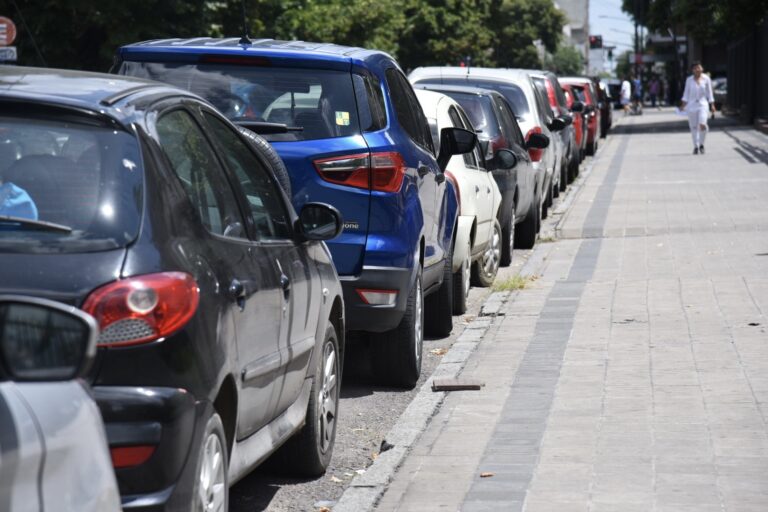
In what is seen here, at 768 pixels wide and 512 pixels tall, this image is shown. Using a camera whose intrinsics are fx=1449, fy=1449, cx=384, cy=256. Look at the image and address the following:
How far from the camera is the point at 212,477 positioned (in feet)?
14.2

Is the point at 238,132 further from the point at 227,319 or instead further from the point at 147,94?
the point at 227,319

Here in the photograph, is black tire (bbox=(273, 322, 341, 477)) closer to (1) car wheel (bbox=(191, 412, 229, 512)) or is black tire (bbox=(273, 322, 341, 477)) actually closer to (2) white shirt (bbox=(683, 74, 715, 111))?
(1) car wheel (bbox=(191, 412, 229, 512))

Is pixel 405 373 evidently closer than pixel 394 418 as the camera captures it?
No

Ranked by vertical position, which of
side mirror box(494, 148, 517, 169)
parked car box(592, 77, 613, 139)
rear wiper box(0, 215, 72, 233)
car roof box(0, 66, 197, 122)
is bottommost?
parked car box(592, 77, 613, 139)

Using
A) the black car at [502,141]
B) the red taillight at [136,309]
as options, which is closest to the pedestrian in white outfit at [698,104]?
the black car at [502,141]

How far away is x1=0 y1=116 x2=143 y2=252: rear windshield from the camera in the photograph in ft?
13.0

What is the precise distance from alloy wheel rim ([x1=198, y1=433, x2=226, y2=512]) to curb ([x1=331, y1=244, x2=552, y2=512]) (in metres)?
1.20

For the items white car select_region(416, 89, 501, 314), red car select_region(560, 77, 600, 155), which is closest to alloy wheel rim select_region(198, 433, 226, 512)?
white car select_region(416, 89, 501, 314)

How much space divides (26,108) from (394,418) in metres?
3.71

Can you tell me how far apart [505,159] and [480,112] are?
1.35 metres

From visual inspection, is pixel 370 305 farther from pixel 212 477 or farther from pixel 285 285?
pixel 212 477

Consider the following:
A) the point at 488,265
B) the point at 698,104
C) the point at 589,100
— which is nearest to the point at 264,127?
the point at 488,265

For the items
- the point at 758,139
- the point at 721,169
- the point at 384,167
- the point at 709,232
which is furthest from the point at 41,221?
the point at 758,139

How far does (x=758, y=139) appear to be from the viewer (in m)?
36.8
